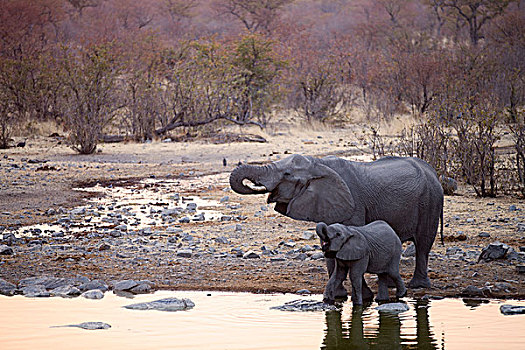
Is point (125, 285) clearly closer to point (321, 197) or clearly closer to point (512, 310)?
point (321, 197)

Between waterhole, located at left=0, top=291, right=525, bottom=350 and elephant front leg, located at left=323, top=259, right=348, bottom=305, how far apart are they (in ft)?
0.50

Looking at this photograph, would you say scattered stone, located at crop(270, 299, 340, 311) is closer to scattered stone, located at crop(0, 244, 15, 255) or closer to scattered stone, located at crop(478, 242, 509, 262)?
scattered stone, located at crop(478, 242, 509, 262)

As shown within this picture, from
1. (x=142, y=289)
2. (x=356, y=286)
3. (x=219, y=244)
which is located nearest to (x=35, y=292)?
(x=142, y=289)

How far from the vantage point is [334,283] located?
646 centimetres

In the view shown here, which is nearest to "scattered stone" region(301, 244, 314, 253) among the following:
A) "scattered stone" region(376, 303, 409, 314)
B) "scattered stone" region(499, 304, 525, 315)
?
"scattered stone" region(376, 303, 409, 314)

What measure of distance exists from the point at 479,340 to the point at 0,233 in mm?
6872

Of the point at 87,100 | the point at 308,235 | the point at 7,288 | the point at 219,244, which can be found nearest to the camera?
the point at 7,288

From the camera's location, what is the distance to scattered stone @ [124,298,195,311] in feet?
21.3

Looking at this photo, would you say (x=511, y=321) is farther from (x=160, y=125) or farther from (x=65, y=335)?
(x=160, y=125)

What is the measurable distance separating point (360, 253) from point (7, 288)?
3.54 m

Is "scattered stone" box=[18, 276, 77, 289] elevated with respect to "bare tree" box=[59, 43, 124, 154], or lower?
lower

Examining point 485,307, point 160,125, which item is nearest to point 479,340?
→ point 485,307

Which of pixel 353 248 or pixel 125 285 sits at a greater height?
pixel 353 248

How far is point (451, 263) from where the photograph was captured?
8086 millimetres
